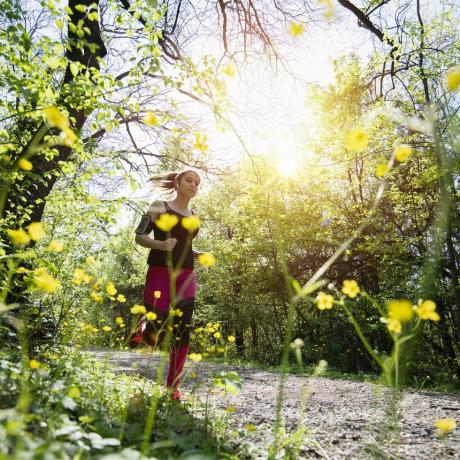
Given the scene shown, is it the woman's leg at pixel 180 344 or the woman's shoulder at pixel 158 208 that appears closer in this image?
the woman's leg at pixel 180 344

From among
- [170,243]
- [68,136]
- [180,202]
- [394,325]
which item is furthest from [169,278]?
[394,325]

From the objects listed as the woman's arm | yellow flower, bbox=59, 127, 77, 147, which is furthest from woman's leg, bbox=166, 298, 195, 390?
yellow flower, bbox=59, 127, 77, 147

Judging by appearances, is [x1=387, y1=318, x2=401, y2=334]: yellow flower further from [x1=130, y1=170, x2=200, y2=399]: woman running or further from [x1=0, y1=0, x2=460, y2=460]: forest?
[x1=130, y1=170, x2=200, y2=399]: woman running

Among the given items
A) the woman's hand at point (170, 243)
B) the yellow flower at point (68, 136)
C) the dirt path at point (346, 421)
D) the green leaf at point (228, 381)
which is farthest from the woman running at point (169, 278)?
the yellow flower at point (68, 136)

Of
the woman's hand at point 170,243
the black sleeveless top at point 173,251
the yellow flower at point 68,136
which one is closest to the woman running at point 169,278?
the black sleeveless top at point 173,251

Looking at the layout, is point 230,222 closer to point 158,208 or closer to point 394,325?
point 158,208

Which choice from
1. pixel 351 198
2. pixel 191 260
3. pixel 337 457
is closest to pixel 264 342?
pixel 351 198

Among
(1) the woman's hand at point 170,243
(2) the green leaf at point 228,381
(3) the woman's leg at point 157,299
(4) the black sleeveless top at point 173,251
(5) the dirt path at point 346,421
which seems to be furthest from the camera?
(4) the black sleeveless top at point 173,251

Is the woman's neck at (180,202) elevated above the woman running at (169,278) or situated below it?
above

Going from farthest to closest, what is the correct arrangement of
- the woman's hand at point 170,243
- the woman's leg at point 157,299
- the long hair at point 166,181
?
the long hair at point 166,181
the woman's leg at point 157,299
the woman's hand at point 170,243

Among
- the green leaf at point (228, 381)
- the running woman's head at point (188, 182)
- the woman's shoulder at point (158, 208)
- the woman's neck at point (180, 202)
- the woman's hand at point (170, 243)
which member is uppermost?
the running woman's head at point (188, 182)

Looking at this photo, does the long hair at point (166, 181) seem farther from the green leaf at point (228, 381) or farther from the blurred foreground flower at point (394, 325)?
the blurred foreground flower at point (394, 325)

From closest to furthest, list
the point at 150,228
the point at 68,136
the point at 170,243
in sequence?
the point at 68,136 < the point at 170,243 < the point at 150,228

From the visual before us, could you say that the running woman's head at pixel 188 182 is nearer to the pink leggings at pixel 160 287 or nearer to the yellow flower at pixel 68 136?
the pink leggings at pixel 160 287
